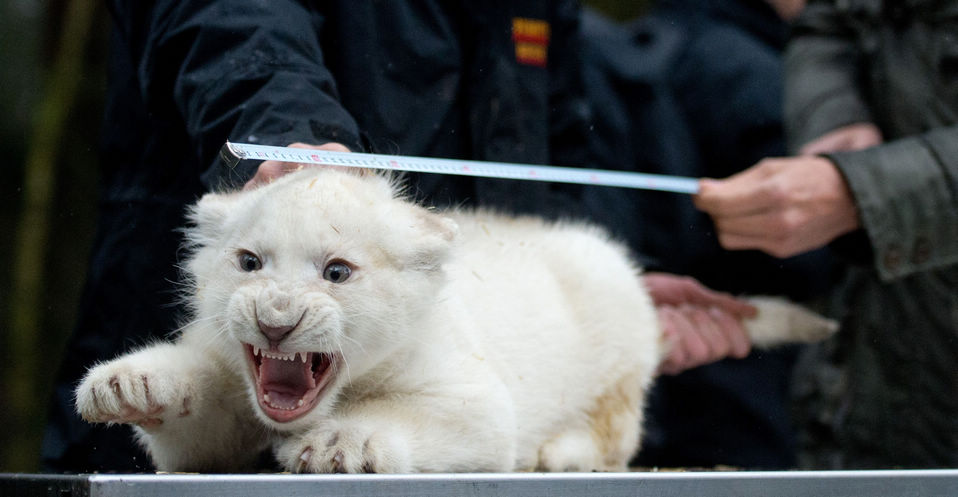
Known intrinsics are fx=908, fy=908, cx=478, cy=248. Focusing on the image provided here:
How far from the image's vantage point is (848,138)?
9.61 ft

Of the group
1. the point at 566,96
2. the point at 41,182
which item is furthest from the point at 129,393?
the point at 566,96

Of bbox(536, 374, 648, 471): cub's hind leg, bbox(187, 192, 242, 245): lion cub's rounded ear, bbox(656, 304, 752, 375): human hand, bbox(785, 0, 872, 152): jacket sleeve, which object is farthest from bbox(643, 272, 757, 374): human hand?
bbox(187, 192, 242, 245): lion cub's rounded ear

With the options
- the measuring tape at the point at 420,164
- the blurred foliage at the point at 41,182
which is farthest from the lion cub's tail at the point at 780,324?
the blurred foliage at the point at 41,182

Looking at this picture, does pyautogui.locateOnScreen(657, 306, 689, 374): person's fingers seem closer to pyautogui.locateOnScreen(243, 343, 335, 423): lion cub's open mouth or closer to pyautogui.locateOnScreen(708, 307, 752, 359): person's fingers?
pyautogui.locateOnScreen(708, 307, 752, 359): person's fingers

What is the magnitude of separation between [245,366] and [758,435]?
282 cm

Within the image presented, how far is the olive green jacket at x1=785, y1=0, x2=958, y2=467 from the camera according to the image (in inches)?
97.5

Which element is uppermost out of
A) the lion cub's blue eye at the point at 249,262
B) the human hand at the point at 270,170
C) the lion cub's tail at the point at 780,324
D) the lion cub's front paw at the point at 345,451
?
the human hand at the point at 270,170

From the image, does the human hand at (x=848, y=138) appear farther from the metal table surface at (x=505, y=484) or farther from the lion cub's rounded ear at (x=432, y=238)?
the lion cub's rounded ear at (x=432, y=238)

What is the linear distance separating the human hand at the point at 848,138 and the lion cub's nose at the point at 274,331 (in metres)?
2.12

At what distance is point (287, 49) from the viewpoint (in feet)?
5.17

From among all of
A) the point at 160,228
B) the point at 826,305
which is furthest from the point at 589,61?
the point at 160,228

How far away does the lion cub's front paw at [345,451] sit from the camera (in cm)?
137

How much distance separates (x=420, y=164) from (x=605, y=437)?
2.98ft

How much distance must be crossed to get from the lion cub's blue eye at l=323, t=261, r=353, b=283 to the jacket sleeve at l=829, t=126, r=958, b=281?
1.59 m
